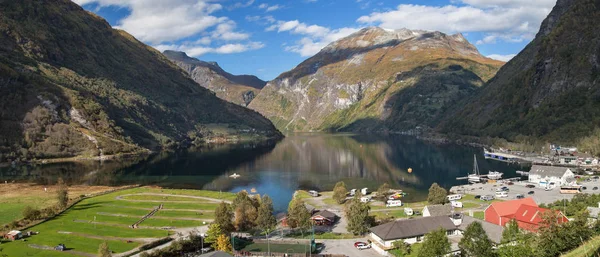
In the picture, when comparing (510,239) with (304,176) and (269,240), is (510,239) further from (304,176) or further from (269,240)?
(304,176)

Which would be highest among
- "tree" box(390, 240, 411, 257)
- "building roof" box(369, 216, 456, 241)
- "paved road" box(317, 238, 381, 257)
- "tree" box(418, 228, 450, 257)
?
"tree" box(418, 228, 450, 257)

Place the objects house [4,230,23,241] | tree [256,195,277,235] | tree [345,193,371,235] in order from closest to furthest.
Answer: house [4,230,23,241] → tree [345,193,371,235] → tree [256,195,277,235]

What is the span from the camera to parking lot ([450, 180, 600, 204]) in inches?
3445

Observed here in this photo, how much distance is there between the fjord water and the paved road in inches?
1298

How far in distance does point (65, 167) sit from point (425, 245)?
155764 millimetres

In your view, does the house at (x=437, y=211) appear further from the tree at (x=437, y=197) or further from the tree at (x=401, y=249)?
the tree at (x=401, y=249)

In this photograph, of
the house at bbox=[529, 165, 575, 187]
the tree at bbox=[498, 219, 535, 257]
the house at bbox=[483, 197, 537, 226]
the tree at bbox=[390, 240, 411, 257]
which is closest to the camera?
the tree at bbox=[498, 219, 535, 257]

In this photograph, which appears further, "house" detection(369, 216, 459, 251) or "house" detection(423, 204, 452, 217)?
"house" detection(423, 204, 452, 217)

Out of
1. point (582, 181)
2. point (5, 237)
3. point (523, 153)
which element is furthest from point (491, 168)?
point (5, 237)

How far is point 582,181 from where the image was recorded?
344 ft

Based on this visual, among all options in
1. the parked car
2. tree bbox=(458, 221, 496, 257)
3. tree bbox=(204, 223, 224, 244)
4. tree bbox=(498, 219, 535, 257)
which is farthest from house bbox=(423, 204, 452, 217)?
tree bbox=(204, 223, 224, 244)

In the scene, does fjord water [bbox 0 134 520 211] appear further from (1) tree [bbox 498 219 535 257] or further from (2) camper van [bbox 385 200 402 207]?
(1) tree [bbox 498 219 535 257]

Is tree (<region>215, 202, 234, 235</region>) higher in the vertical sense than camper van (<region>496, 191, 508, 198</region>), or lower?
higher

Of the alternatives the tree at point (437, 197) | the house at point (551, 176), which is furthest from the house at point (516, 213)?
the house at point (551, 176)
